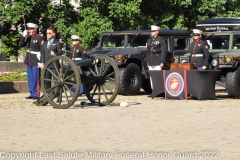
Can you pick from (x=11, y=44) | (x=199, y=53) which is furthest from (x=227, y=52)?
(x=11, y=44)

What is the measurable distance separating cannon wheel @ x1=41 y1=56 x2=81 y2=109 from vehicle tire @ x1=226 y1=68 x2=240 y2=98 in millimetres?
5019

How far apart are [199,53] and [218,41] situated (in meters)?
1.74

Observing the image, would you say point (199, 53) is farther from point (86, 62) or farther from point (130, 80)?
point (86, 62)

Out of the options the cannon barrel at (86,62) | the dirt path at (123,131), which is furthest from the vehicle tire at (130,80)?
the cannon barrel at (86,62)

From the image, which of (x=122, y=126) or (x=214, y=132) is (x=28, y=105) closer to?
(x=122, y=126)

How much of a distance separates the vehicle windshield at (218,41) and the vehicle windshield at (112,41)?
2626 mm

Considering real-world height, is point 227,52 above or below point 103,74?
above

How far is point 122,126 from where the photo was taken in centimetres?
1323

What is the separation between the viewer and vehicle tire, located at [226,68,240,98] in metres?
20.5

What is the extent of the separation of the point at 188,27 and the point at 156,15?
154cm

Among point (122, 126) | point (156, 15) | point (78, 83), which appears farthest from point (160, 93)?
point (156, 15)

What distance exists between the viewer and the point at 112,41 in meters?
24.1

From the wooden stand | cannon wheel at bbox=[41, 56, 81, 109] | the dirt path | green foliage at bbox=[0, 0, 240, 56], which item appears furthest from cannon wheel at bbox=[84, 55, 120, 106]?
green foliage at bbox=[0, 0, 240, 56]

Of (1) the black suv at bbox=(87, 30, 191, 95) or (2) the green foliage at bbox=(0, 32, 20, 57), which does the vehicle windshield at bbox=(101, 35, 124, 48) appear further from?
(2) the green foliage at bbox=(0, 32, 20, 57)
